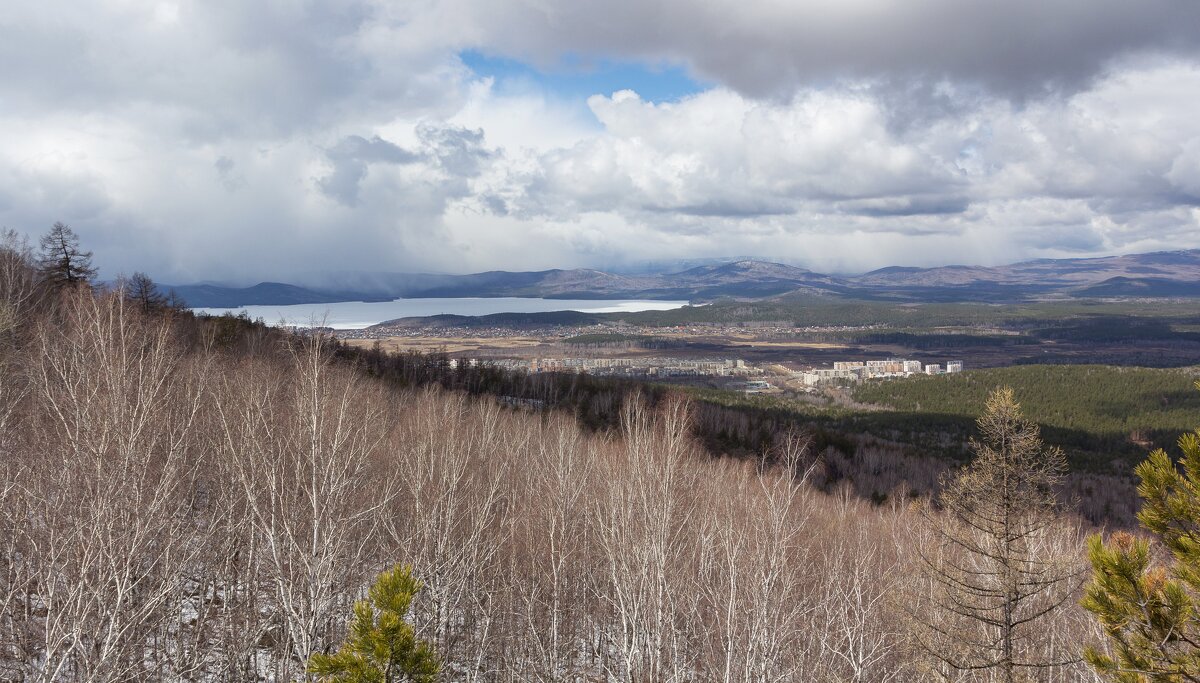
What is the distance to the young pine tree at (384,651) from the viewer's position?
7715 millimetres

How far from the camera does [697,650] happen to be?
25.7 metres

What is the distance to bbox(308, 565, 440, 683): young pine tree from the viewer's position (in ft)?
25.3

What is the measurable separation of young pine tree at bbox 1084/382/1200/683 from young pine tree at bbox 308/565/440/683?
9550mm

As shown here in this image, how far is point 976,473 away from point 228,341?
48661 millimetres

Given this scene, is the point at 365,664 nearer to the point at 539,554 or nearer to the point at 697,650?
the point at 539,554

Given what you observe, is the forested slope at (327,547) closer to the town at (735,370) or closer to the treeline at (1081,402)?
the treeline at (1081,402)

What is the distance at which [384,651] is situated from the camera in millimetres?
7746

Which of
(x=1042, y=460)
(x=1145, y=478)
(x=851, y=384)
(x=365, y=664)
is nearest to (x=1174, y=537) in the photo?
(x=1145, y=478)

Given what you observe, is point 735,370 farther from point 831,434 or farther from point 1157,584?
point 1157,584

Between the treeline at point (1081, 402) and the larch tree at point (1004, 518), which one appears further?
the treeline at point (1081, 402)

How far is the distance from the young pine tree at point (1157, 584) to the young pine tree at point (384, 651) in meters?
9.55

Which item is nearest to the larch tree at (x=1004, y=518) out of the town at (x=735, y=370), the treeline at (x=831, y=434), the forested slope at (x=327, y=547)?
the forested slope at (x=327, y=547)

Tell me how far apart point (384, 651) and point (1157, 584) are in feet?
35.2

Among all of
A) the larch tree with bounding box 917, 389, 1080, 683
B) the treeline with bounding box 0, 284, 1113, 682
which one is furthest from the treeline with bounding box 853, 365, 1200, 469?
the larch tree with bounding box 917, 389, 1080, 683
